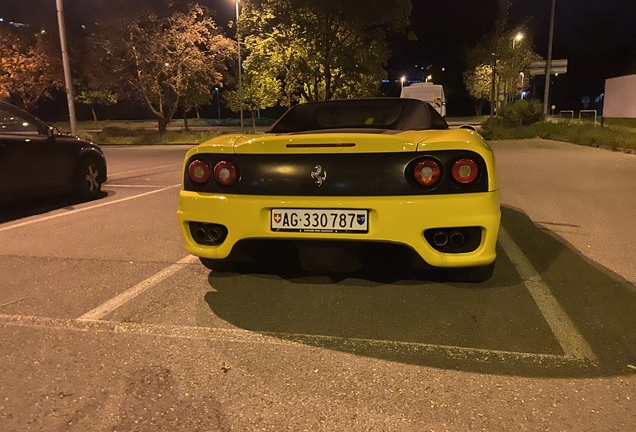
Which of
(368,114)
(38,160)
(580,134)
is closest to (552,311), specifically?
(368,114)

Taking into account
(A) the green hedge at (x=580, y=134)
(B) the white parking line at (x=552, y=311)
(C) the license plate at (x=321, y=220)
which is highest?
(C) the license plate at (x=321, y=220)

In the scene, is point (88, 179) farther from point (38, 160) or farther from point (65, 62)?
point (65, 62)

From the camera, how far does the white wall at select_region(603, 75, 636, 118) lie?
25219 millimetres

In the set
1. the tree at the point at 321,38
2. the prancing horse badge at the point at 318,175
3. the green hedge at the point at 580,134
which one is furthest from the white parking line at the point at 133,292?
the tree at the point at 321,38

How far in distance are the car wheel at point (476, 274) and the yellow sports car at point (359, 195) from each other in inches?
4.1

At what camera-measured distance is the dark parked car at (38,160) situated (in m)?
6.42

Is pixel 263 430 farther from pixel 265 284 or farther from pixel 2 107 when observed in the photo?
pixel 2 107

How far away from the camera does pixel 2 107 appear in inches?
261

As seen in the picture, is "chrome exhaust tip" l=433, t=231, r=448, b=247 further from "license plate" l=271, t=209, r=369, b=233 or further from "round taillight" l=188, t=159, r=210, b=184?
"round taillight" l=188, t=159, r=210, b=184

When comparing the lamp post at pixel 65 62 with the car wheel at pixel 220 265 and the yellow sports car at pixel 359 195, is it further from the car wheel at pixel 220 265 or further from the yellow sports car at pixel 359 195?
the yellow sports car at pixel 359 195

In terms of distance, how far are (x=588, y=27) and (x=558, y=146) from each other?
63329 millimetres

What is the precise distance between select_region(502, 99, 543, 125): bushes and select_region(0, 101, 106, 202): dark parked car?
22733mm

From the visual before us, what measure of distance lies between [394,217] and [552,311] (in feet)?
3.95

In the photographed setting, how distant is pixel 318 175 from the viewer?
10.5 feet
